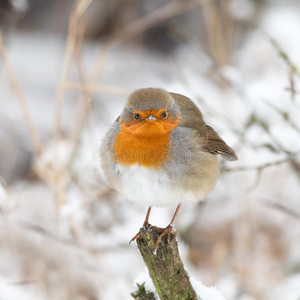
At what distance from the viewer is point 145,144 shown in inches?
91.6

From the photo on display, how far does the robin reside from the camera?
2322 mm

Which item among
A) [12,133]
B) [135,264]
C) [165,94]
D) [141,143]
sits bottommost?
[141,143]

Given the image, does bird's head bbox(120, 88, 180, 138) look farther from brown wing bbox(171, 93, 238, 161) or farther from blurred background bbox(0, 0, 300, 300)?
blurred background bbox(0, 0, 300, 300)

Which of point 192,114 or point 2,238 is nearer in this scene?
point 192,114

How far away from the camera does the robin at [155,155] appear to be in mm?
2322

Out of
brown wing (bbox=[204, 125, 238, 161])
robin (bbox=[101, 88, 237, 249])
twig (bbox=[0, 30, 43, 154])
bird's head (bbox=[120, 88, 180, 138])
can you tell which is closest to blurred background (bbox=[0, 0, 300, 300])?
twig (bbox=[0, 30, 43, 154])

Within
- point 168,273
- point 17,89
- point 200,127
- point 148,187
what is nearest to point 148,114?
point 148,187

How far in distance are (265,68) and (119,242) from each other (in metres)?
2.96

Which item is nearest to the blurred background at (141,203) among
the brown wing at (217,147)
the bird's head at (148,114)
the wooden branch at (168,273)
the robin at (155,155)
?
the brown wing at (217,147)

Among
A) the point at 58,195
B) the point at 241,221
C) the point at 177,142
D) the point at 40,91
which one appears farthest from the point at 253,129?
the point at 40,91

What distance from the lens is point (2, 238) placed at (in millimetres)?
3971

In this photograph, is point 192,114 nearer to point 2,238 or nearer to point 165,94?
point 165,94

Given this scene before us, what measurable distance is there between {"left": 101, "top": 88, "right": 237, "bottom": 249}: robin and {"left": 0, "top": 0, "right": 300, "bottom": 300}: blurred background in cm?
55

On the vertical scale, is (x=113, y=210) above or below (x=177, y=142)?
above
